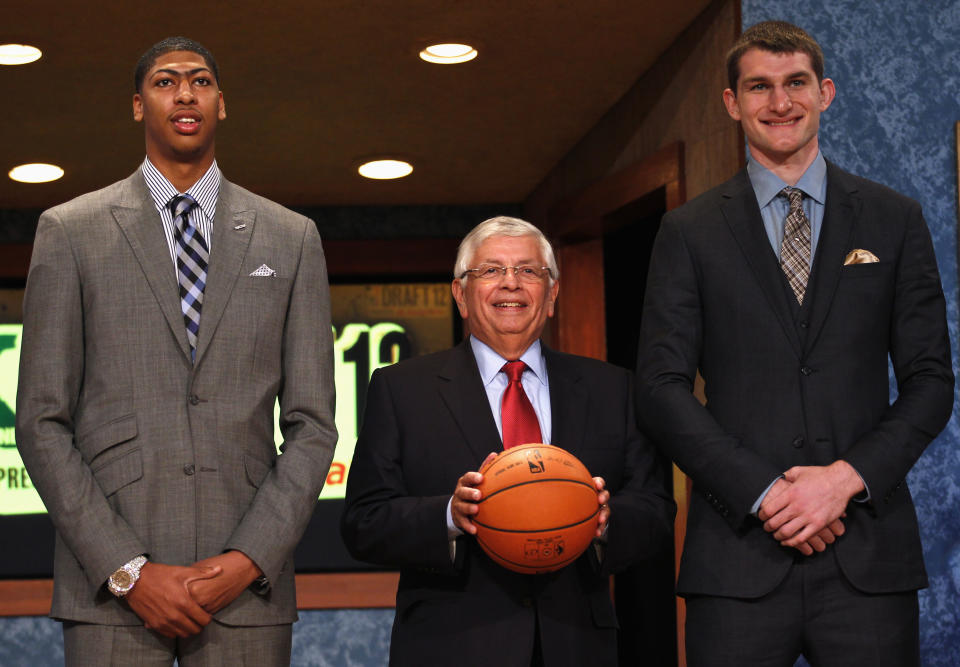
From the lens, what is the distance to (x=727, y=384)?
235 cm

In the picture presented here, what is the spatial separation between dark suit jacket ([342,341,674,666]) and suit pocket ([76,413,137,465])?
1.59 feet

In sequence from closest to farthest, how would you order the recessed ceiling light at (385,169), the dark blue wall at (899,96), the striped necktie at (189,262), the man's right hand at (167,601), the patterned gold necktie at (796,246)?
the man's right hand at (167,601), the striped necktie at (189,262), the patterned gold necktie at (796,246), the dark blue wall at (899,96), the recessed ceiling light at (385,169)

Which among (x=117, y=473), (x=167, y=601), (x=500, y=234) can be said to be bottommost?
(x=167, y=601)

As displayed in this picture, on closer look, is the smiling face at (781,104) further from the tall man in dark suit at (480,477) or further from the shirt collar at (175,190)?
the shirt collar at (175,190)

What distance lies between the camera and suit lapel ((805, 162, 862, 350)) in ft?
7.58

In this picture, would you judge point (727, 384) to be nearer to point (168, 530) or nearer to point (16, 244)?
point (168, 530)

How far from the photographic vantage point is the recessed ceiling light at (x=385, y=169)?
5797mm

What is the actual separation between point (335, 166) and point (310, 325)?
12.0 feet

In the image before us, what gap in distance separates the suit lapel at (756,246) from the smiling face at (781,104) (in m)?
0.10

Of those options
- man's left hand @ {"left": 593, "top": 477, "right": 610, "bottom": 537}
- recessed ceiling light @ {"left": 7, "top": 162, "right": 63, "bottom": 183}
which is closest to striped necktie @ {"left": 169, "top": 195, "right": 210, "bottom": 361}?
man's left hand @ {"left": 593, "top": 477, "right": 610, "bottom": 537}

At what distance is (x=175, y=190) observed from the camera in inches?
92.9

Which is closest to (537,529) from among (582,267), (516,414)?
(516,414)

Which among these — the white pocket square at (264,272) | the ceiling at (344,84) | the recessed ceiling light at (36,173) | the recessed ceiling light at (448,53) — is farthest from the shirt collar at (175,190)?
the recessed ceiling light at (36,173)

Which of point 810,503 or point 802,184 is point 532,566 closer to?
→ point 810,503
